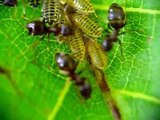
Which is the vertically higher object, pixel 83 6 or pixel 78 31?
pixel 83 6

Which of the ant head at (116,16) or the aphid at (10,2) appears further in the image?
the aphid at (10,2)

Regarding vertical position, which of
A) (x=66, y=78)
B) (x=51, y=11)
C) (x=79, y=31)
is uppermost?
(x=51, y=11)

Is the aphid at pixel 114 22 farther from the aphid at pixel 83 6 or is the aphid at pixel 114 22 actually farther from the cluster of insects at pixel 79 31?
the aphid at pixel 83 6

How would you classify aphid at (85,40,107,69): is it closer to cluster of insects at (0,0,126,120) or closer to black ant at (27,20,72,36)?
cluster of insects at (0,0,126,120)

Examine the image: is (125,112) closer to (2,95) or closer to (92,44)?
(92,44)

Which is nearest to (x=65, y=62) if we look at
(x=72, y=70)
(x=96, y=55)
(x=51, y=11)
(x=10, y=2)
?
(x=72, y=70)

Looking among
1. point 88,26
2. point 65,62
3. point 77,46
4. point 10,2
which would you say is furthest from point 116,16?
point 10,2

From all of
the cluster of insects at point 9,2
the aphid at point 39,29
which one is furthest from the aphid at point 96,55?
the cluster of insects at point 9,2

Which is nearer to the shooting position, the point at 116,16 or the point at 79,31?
the point at 116,16

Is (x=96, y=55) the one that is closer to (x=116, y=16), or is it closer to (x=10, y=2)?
(x=116, y=16)
